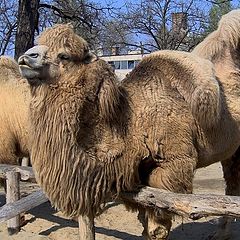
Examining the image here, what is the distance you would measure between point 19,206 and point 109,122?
94.3 inches

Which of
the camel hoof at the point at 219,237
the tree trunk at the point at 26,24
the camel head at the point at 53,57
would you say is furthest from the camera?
the tree trunk at the point at 26,24

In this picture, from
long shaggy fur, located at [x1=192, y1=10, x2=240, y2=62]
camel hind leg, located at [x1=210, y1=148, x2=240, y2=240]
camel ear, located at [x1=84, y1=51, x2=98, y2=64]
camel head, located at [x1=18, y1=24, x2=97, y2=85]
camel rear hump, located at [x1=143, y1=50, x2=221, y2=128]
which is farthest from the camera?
camel hind leg, located at [x1=210, y1=148, x2=240, y2=240]

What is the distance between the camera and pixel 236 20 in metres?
5.12

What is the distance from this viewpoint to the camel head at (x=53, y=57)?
3457 mm

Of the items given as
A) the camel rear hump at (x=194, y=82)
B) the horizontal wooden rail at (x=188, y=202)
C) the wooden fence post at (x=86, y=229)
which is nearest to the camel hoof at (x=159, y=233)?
the horizontal wooden rail at (x=188, y=202)

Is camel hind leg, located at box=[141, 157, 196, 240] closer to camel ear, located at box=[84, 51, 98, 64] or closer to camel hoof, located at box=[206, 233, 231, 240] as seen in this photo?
camel ear, located at box=[84, 51, 98, 64]

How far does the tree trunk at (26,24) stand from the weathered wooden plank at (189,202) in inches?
308

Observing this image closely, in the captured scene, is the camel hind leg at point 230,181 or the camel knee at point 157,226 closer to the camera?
the camel knee at point 157,226

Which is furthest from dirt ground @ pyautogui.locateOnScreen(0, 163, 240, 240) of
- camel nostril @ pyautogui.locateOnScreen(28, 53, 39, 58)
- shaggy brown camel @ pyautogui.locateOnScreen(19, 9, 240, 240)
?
camel nostril @ pyautogui.locateOnScreen(28, 53, 39, 58)

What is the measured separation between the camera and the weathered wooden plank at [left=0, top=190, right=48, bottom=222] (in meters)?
5.46

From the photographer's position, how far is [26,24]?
11.3m

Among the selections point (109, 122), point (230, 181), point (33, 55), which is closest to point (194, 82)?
point (109, 122)

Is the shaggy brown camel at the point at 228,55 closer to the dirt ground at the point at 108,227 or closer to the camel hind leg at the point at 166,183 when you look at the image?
the camel hind leg at the point at 166,183

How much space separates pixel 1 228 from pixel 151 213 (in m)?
3.45
